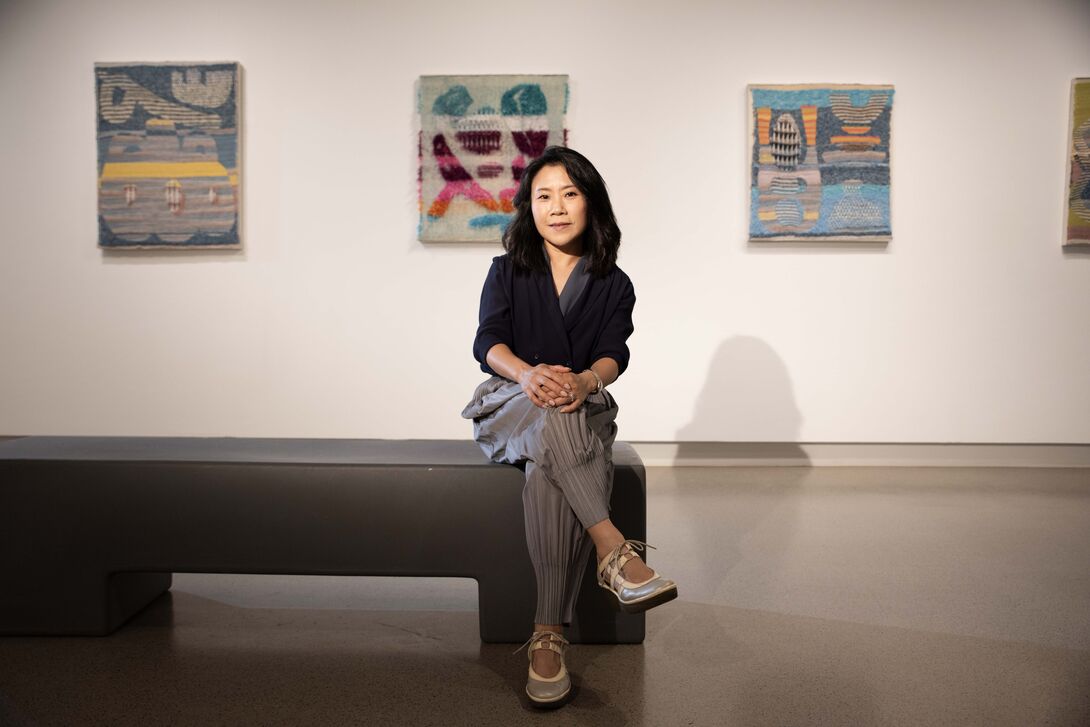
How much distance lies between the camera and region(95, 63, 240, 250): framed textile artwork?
4.05 m

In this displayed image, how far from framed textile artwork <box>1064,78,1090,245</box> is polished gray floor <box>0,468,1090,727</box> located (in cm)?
169

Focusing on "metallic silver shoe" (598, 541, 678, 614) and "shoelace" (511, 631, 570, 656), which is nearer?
"metallic silver shoe" (598, 541, 678, 614)

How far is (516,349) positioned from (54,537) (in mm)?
1077


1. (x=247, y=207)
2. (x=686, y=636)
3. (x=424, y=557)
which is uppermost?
(x=247, y=207)

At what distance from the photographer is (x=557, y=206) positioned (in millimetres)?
2057

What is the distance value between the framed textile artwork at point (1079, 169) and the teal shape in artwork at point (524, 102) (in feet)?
7.56

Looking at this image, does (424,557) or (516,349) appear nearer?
(424,557)

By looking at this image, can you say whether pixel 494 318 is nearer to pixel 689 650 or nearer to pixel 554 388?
pixel 554 388

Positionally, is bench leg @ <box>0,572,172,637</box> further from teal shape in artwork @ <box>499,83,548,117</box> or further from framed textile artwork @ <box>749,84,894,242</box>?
framed textile artwork @ <box>749,84,894,242</box>

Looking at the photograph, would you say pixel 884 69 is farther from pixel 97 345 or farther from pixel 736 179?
pixel 97 345

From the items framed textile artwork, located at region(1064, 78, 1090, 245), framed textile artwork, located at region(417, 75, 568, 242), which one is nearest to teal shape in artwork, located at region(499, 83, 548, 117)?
framed textile artwork, located at region(417, 75, 568, 242)

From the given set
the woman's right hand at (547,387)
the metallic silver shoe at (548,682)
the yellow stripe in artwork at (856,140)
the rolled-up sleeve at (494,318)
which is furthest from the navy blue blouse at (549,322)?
the yellow stripe in artwork at (856,140)

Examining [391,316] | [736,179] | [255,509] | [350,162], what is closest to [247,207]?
[350,162]

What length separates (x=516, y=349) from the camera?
82.3 inches
